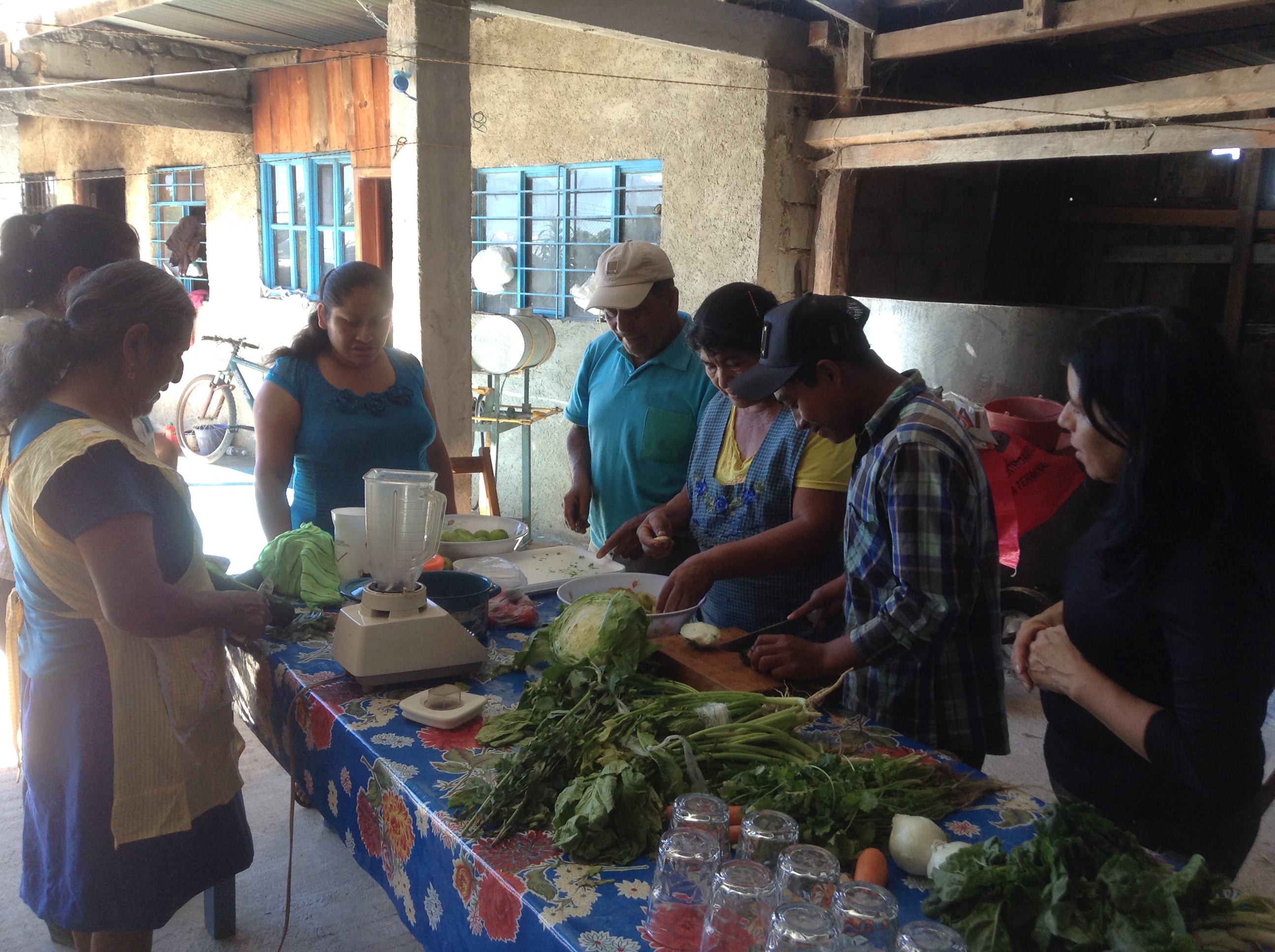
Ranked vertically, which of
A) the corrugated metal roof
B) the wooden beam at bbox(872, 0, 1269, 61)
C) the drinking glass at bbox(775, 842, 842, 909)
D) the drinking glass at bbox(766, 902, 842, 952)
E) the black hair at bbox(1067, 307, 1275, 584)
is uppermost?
the corrugated metal roof

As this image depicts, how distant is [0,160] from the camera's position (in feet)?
28.2

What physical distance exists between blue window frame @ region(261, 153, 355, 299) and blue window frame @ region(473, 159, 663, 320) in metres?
1.47

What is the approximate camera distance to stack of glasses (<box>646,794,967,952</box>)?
1.17m

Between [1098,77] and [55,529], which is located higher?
[1098,77]

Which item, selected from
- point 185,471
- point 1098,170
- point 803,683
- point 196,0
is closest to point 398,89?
point 196,0

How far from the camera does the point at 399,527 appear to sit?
2139 millimetres

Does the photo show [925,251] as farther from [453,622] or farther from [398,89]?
[453,622]

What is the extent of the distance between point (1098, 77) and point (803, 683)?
622cm

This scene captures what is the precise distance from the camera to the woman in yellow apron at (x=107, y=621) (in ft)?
6.28

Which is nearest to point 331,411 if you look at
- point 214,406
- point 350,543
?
point 350,543

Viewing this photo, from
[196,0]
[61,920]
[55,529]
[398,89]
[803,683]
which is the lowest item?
[61,920]

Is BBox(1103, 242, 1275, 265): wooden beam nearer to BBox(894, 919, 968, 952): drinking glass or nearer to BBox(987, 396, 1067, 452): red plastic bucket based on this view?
BBox(987, 396, 1067, 452): red plastic bucket

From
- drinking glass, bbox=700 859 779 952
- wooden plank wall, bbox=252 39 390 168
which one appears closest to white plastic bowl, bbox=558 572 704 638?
drinking glass, bbox=700 859 779 952

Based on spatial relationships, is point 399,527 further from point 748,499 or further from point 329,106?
point 329,106
